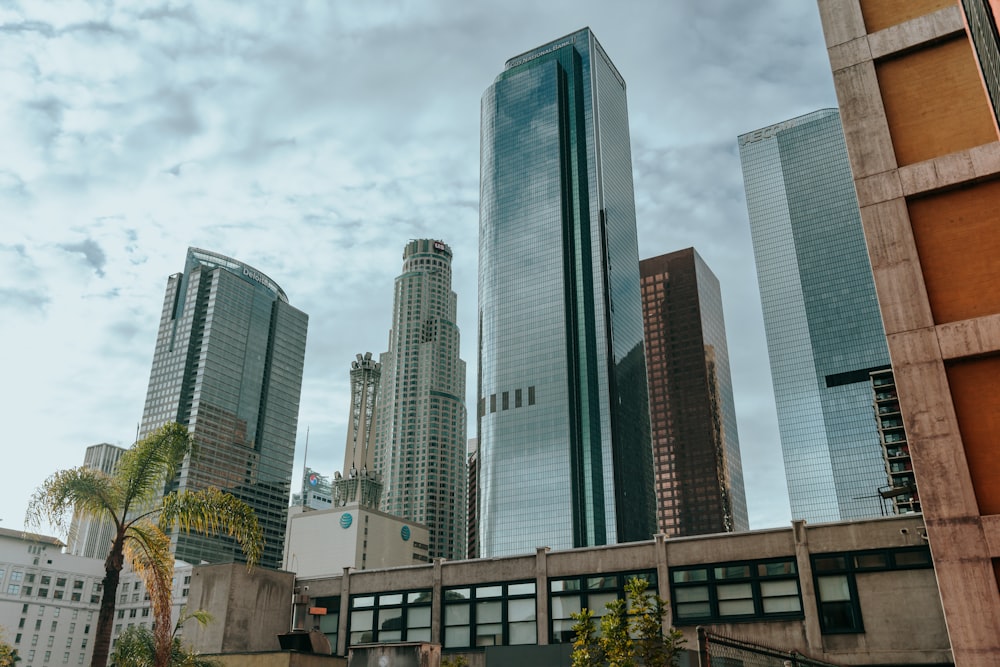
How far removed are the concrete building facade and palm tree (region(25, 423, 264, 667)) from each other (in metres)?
12.7

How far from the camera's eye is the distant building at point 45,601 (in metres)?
149

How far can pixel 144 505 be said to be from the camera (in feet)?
Result: 95.3

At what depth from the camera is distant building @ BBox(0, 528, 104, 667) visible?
14862cm

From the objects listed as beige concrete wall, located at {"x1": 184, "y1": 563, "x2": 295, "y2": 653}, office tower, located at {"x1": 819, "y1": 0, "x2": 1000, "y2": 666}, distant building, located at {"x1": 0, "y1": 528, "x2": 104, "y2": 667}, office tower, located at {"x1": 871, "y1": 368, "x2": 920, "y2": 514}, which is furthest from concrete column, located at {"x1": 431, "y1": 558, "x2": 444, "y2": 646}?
distant building, located at {"x1": 0, "y1": 528, "x2": 104, "y2": 667}

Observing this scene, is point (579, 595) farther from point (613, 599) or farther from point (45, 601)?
point (45, 601)

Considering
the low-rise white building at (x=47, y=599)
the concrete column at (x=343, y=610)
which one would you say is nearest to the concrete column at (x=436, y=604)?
the concrete column at (x=343, y=610)

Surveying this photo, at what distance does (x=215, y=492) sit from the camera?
28406 millimetres

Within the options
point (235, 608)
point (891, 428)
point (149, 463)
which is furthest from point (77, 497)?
point (891, 428)

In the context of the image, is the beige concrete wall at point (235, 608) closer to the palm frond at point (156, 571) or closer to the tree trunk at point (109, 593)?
the palm frond at point (156, 571)

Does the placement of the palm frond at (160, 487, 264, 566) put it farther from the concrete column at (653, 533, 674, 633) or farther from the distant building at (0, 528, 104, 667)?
the distant building at (0, 528, 104, 667)

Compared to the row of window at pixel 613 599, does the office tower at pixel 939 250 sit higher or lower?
higher

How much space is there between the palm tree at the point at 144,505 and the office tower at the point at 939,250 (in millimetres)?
22290

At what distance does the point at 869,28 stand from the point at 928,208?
521 centimetres

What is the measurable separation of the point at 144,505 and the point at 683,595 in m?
23.8
